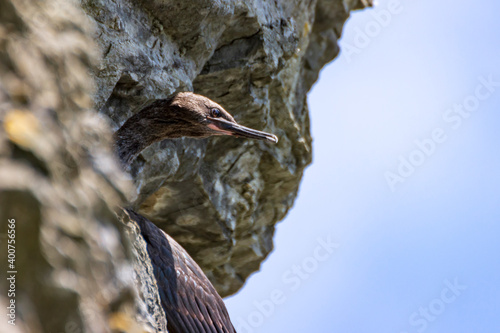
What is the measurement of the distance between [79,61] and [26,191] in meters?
0.49

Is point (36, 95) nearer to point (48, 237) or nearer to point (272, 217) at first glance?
point (48, 237)

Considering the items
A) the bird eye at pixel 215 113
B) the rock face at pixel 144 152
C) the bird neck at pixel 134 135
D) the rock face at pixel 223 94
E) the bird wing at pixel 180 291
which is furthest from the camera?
the bird eye at pixel 215 113

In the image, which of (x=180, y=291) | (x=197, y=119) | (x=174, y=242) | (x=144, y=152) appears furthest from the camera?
(x=144, y=152)

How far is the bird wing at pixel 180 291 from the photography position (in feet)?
12.0

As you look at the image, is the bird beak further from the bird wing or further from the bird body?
the bird wing

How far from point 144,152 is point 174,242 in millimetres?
869

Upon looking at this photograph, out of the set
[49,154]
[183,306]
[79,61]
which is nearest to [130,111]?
[183,306]

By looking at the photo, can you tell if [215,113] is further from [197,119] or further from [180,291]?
[180,291]

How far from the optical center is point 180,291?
149 inches

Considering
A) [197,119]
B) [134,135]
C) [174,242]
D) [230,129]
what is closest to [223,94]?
[230,129]

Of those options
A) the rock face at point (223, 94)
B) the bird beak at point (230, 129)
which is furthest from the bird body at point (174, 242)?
the rock face at point (223, 94)

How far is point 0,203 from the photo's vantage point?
113 cm

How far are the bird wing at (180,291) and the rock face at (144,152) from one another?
1.26ft

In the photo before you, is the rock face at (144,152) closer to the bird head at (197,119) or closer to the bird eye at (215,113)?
the bird head at (197,119)
